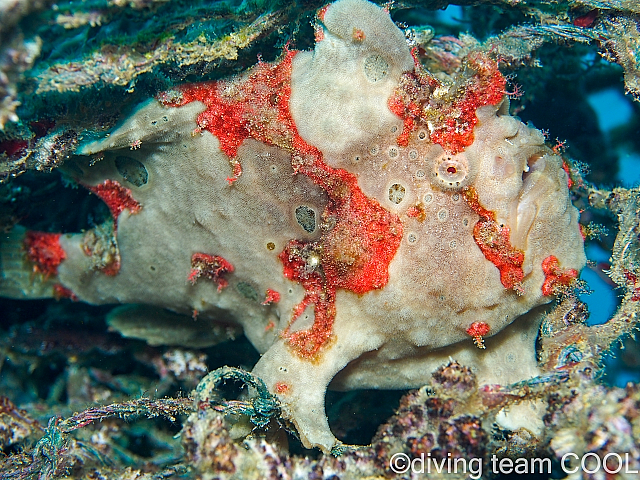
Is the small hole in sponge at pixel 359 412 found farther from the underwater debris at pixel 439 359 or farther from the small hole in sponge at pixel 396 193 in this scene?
the small hole in sponge at pixel 396 193

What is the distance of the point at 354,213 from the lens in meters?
3.60

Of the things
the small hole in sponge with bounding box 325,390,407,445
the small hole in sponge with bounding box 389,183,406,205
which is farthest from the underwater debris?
the small hole in sponge with bounding box 325,390,407,445

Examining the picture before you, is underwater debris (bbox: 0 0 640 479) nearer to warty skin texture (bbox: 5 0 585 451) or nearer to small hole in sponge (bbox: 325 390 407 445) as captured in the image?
warty skin texture (bbox: 5 0 585 451)

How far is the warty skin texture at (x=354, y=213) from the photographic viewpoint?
11.1ft

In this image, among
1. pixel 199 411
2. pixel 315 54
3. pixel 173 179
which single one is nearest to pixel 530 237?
pixel 315 54

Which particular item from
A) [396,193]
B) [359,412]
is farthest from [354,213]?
[359,412]

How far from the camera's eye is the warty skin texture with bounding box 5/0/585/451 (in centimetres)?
339

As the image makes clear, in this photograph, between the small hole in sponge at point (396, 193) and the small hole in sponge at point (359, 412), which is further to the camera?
the small hole in sponge at point (359, 412)

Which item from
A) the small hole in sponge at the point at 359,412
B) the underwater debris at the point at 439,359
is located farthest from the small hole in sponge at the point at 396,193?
the small hole in sponge at the point at 359,412

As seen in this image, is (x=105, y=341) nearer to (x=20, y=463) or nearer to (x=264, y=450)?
(x=20, y=463)

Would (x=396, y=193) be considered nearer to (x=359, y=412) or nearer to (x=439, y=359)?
(x=439, y=359)

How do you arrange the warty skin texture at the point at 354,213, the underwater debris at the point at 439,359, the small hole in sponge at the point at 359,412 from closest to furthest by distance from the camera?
1. the underwater debris at the point at 439,359
2. the warty skin texture at the point at 354,213
3. the small hole in sponge at the point at 359,412

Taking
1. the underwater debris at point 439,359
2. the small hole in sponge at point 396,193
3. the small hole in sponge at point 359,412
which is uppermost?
the small hole in sponge at point 396,193

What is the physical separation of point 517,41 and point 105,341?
605 centimetres
